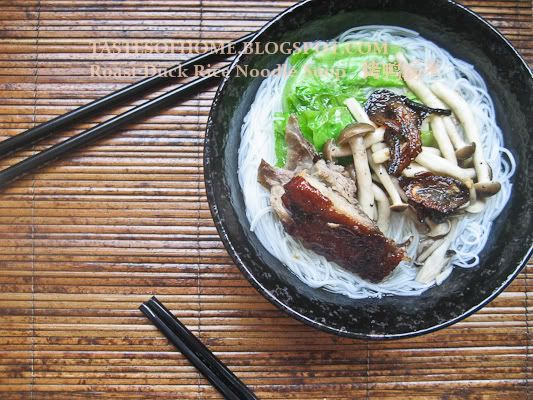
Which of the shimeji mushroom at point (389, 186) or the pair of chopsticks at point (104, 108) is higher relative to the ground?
the pair of chopsticks at point (104, 108)

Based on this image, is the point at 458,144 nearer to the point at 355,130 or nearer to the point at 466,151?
the point at 466,151

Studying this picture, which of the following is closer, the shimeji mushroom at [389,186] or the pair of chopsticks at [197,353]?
the shimeji mushroom at [389,186]

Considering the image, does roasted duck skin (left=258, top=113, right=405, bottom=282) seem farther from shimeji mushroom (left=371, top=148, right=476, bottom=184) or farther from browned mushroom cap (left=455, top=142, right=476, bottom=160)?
browned mushroom cap (left=455, top=142, right=476, bottom=160)

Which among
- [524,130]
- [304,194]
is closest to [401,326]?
[304,194]

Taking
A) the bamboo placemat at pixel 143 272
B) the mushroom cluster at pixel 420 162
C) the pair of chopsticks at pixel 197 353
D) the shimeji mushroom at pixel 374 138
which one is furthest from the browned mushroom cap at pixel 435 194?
the pair of chopsticks at pixel 197 353

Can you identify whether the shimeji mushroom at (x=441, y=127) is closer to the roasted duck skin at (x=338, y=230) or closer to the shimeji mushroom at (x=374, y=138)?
the shimeji mushroom at (x=374, y=138)

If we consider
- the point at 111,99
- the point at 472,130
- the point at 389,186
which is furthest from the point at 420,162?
the point at 111,99

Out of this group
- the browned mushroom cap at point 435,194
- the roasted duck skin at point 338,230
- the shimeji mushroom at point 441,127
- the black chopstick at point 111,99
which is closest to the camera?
the roasted duck skin at point 338,230

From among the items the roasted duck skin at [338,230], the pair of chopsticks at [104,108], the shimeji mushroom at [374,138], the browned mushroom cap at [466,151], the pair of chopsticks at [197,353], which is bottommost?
the pair of chopsticks at [197,353]
